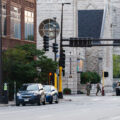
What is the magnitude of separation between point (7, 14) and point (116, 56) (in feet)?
419

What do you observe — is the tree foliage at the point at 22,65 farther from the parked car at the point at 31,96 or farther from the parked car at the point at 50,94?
the parked car at the point at 31,96

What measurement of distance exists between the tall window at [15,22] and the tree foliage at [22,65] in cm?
392

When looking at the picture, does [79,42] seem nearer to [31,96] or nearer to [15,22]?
[15,22]

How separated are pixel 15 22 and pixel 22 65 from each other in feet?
28.2

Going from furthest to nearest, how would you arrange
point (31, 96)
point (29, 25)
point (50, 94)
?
1. point (29, 25)
2. point (50, 94)
3. point (31, 96)

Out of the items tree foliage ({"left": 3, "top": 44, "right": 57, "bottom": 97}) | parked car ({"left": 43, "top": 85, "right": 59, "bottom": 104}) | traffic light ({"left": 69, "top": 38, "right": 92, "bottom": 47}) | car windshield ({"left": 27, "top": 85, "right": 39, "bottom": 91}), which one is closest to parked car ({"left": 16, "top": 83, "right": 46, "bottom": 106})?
car windshield ({"left": 27, "top": 85, "right": 39, "bottom": 91})

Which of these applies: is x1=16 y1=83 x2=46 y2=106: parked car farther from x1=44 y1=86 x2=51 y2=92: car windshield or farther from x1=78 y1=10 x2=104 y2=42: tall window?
x1=78 y1=10 x2=104 y2=42: tall window

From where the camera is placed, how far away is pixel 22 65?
49.7 metres

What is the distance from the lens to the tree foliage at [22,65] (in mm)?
49469

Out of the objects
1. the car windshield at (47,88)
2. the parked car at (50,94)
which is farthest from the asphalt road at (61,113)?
the car windshield at (47,88)

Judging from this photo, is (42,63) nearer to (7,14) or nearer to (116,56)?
(7,14)

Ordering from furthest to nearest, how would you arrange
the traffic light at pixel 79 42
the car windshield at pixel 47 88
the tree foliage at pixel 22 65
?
the traffic light at pixel 79 42
the tree foliage at pixel 22 65
the car windshield at pixel 47 88

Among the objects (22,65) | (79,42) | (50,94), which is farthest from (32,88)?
(79,42)

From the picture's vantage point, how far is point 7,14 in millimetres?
54906
